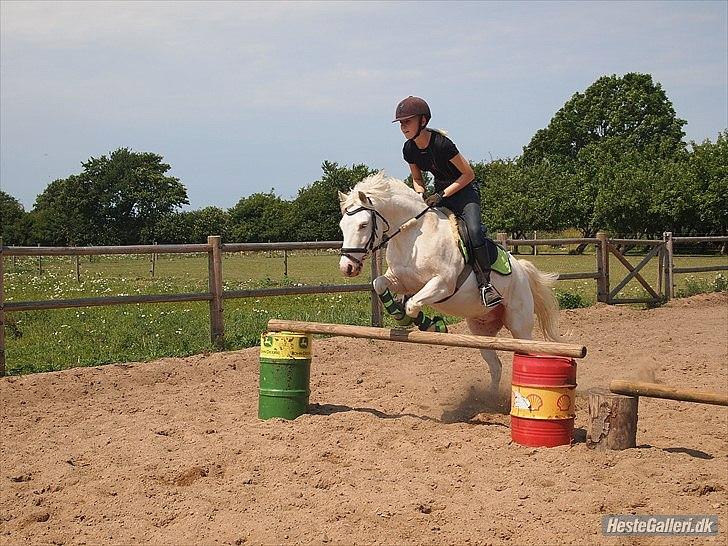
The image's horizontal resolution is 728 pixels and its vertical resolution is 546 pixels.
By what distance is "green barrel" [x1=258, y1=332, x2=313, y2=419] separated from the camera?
654 cm

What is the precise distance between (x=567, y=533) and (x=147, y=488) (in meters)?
2.53

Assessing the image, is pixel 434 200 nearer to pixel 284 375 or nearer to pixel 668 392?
pixel 284 375

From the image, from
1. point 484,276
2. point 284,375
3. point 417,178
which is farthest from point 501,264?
point 284,375

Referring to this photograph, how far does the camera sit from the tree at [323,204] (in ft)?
188

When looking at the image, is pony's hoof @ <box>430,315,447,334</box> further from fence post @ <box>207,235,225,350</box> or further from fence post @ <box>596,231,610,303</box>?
fence post @ <box>596,231,610,303</box>

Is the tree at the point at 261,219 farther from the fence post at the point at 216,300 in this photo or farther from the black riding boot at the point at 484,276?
the black riding boot at the point at 484,276

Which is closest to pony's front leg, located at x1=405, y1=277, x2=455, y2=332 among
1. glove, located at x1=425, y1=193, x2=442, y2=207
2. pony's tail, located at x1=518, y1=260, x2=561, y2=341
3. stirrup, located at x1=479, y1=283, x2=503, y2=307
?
stirrup, located at x1=479, y1=283, x2=503, y2=307

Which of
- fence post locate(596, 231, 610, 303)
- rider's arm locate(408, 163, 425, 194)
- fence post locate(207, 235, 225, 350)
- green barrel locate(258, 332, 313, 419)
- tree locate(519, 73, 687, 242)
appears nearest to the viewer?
green barrel locate(258, 332, 313, 419)

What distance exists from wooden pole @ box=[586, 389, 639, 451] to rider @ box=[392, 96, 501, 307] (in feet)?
5.26

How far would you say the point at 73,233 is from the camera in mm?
59844

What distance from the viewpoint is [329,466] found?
5246 millimetres

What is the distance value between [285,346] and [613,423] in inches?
105

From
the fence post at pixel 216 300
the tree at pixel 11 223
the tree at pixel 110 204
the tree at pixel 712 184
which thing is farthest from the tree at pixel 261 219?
the fence post at pixel 216 300

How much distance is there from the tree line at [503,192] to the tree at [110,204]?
8 cm
